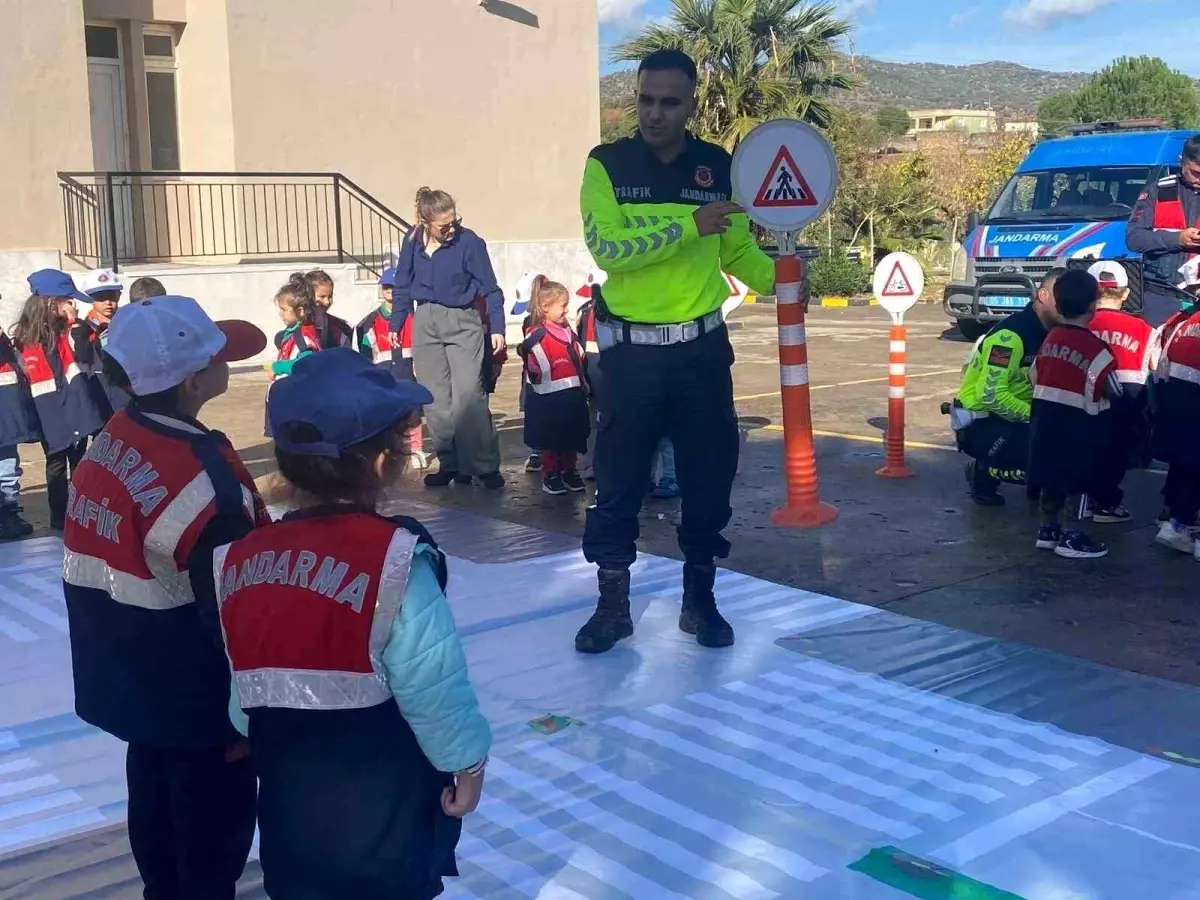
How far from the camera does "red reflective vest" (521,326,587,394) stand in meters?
7.89

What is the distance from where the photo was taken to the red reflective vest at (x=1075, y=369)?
6.10 m

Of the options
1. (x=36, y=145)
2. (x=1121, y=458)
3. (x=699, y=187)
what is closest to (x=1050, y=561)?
(x=1121, y=458)

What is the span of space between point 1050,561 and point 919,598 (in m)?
0.96

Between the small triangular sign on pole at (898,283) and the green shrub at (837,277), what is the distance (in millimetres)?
17812

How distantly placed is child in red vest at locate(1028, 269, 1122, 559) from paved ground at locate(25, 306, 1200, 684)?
1.26ft

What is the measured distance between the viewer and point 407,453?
2.50 metres

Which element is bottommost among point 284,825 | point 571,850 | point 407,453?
point 571,850

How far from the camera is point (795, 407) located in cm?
693

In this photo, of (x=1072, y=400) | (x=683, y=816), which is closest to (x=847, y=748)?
(x=683, y=816)

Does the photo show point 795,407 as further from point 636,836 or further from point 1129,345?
point 636,836

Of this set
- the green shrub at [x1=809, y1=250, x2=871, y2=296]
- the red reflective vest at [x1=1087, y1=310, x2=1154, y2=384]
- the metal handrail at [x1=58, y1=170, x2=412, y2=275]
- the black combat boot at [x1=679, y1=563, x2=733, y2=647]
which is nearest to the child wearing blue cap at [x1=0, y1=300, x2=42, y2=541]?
the black combat boot at [x1=679, y1=563, x2=733, y2=647]

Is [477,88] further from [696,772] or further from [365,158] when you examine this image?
[696,772]

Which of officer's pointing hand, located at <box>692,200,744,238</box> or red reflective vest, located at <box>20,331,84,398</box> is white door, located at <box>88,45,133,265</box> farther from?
officer's pointing hand, located at <box>692,200,744,238</box>

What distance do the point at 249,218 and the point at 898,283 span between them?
11.5 meters
